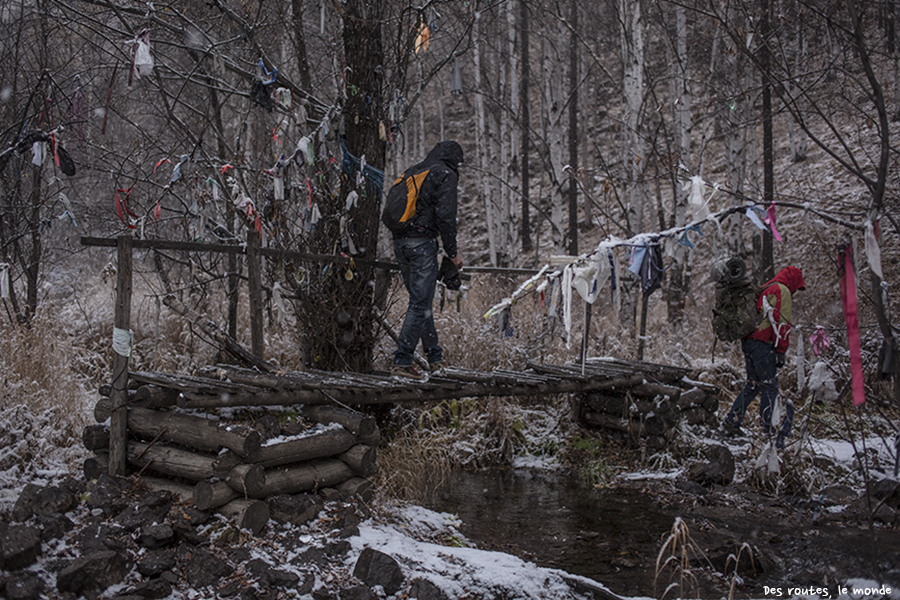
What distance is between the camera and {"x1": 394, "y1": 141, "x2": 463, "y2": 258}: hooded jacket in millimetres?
5703

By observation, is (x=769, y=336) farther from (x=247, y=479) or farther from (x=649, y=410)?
(x=247, y=479)

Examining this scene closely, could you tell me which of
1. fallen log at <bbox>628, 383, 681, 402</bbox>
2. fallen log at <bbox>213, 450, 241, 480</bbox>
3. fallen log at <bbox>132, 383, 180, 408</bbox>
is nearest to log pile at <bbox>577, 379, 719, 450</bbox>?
fallen log at <bbox>628, 383, 681, 402</bbox>

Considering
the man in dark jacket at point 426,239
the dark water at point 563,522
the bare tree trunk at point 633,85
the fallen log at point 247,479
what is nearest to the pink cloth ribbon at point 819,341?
the dark water at point 563,522

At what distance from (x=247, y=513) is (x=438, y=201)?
10.0 ft

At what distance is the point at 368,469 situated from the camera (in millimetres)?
4926

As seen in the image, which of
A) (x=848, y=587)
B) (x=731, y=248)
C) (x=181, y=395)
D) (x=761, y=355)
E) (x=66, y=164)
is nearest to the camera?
(x=848, y=587)

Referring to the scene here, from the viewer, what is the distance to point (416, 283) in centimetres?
583

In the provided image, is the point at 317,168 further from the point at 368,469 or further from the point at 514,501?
the point at 514,501

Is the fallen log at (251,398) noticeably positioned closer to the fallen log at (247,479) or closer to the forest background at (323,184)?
the fallen log at (247,479)

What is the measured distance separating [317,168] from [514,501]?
371cm

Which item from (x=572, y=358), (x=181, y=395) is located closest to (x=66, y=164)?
(x=181, y=395)

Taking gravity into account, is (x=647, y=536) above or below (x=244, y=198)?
below

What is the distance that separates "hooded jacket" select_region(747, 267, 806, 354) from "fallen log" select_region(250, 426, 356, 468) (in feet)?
14.6

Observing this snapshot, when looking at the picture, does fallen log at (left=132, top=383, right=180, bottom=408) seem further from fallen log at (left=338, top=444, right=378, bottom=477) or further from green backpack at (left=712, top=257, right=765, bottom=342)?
green backpack at (left=712, top=257, right=765, bottom=342)
